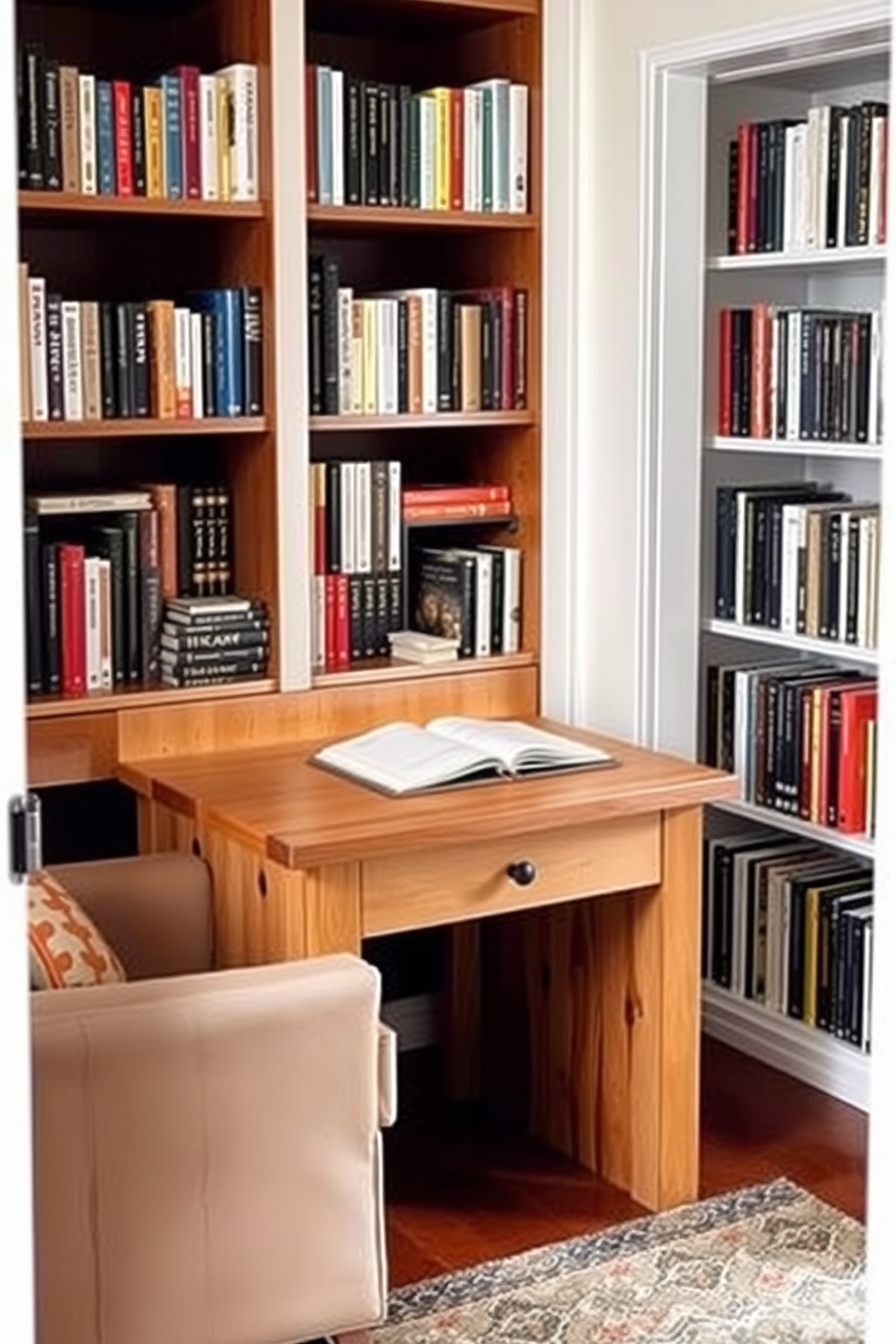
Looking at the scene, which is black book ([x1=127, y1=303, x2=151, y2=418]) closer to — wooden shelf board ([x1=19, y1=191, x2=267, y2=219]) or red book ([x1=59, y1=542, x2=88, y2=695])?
wooden shelf board ([x1=19, y1=191, x2=267, y2=219])

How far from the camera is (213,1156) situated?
2.43 meters

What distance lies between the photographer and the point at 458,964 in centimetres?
375

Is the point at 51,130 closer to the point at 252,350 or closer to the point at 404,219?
the point at 252,350

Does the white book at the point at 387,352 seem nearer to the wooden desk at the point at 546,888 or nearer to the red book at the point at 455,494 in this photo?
the red book at the point at 455,494

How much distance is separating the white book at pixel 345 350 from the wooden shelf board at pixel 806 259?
76 cm

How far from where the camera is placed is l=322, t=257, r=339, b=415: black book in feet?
11.0

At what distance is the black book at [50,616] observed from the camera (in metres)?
3.17

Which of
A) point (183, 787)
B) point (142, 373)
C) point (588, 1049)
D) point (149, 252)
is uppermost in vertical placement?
point (149, 252)

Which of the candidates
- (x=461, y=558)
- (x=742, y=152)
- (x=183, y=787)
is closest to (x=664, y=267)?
(x=742, y=152)

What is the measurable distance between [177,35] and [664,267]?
3.10ft

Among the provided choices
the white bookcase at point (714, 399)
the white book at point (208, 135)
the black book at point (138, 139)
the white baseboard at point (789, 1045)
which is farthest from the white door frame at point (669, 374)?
the black book at point (138, 139)

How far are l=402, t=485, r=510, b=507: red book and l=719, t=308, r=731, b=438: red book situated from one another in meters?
0.44

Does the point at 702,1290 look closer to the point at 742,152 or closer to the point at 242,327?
the point at 242,327

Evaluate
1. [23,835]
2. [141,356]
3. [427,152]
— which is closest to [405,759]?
[141,356]
